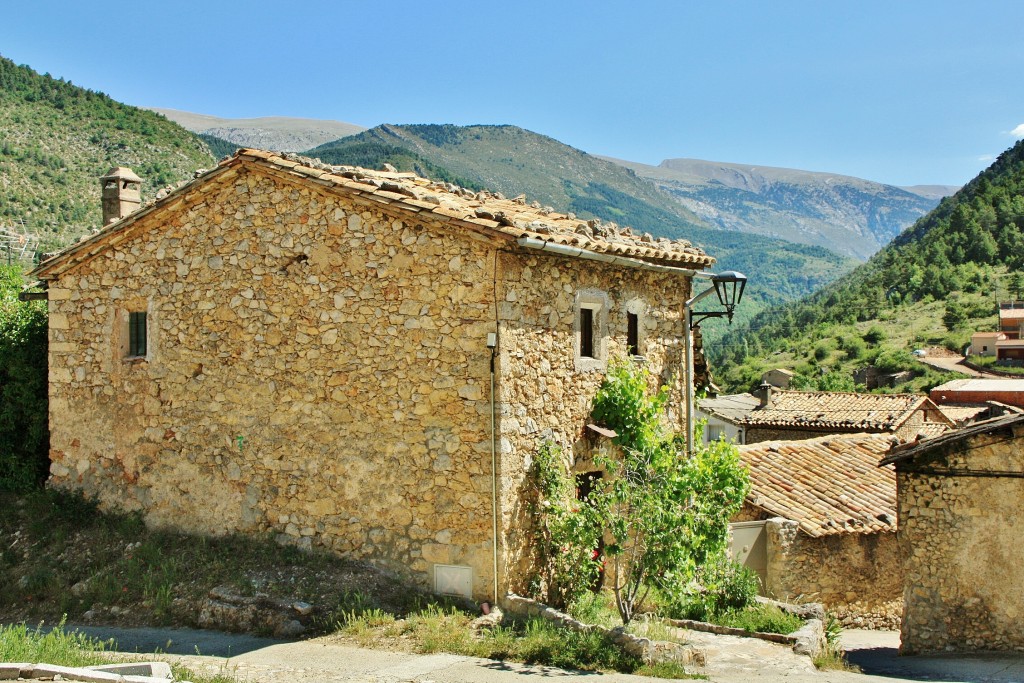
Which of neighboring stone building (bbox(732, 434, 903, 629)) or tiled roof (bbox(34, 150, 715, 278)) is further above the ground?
tiled roof (bbox(34, 150, 715, 278))

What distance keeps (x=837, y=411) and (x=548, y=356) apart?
70.5 ft

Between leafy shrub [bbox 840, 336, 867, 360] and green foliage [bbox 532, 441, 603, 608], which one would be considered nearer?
green foliage [bbox 532, 441, 603, 608]

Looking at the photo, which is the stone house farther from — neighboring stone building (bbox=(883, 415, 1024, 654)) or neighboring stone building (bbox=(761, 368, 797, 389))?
neighboring stone building (bbox=(761, 368, 797, 389))

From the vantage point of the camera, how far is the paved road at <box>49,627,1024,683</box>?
8109mm

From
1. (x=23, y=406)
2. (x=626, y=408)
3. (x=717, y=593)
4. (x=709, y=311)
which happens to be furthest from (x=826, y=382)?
(x=23, y=406)

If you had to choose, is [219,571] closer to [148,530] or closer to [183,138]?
[148,530]

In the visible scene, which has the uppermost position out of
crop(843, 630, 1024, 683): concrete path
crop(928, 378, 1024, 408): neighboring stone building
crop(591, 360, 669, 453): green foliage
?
crop(591, 360, 669, 453): green foliage

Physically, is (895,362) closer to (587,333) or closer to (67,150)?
(587,333)

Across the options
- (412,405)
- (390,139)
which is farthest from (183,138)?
(390,139)

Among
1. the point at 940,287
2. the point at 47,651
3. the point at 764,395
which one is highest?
the point at 940,287

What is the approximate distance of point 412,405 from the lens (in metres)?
10.2

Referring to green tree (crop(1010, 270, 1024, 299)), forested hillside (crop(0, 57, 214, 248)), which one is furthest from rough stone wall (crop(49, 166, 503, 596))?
green tree (crop(1010, 270, 1024, 299))

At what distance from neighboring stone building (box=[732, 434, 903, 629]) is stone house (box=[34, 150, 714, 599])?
12.6ft

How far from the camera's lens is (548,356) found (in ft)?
34.9
